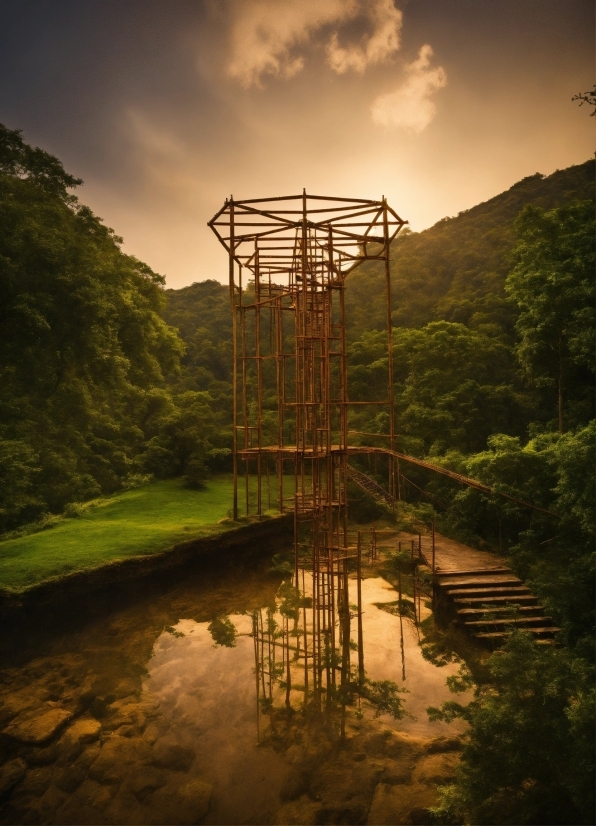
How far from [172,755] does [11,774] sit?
1.98m

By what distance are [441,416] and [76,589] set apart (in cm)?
1254

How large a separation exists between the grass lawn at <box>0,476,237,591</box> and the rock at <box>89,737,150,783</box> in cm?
432

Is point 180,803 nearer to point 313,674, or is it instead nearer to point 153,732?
point 153,732

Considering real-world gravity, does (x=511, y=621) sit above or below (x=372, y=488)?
A: below

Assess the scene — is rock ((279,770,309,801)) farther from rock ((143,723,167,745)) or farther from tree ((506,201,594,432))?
tree ((506,201,594,432))

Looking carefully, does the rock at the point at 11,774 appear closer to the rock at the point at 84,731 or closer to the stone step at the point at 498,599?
the rock at the point at 84,731

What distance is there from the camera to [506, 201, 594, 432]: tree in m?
12.3

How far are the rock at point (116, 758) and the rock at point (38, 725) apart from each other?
88 cm

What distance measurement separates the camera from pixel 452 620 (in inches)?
398

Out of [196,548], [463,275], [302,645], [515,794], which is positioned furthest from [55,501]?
[463,275]

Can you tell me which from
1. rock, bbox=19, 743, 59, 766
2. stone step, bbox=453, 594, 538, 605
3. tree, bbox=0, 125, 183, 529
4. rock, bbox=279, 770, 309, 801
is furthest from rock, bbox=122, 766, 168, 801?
tree, bbox=0, 125, 183, 529

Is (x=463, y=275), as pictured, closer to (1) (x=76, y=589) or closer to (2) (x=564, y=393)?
(2) (x=564, y=393)

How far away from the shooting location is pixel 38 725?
732 cm

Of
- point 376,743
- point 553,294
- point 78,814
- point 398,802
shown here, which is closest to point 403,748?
point 376,743
